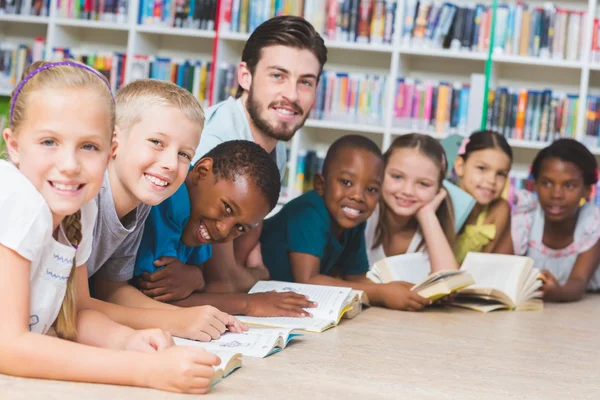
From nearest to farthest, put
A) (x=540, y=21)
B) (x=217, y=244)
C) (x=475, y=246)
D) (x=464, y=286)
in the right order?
(x=217, y=244)
(x=464, y=286)
(x=475, y=246)
(x=540, y=21)

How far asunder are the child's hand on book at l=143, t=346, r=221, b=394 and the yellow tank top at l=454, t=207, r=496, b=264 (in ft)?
6.16

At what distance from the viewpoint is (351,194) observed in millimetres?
2191

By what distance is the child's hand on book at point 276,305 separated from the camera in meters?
1.73

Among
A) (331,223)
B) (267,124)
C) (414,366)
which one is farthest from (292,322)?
(267,124)

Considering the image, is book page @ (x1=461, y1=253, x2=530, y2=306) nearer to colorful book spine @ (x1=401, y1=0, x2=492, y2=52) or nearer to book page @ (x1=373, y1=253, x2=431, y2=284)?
book page @ (x1=373, y1=253, x2=431, y2=284)

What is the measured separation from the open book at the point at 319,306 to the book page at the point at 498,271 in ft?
1.62

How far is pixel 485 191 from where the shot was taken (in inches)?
113

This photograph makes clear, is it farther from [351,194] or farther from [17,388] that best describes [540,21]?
[17,388]

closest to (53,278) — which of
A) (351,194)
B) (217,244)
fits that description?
(217,244)

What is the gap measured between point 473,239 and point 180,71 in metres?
2.03

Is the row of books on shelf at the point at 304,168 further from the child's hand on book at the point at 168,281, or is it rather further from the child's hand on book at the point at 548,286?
the child's hand on book at the point at 168,281

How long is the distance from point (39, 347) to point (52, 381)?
0.05 m

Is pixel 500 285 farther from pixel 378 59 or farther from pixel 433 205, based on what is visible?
pixel 378 59

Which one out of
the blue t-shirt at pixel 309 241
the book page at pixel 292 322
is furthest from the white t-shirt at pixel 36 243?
the blue t-shirt at pixel 309 241
